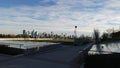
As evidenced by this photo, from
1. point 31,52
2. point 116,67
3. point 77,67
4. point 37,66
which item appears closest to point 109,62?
point 116,67

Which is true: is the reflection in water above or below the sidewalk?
above

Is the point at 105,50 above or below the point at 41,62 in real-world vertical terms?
above

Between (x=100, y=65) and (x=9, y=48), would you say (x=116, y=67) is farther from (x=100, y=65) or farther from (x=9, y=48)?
(x=9, y=48)

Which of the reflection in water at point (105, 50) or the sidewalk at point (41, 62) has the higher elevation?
the reflection in water at point (105, 50)

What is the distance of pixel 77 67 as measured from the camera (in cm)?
1650

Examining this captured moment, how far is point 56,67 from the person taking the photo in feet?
54.5

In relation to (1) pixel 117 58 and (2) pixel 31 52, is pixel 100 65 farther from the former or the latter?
(2) pixel 31 52

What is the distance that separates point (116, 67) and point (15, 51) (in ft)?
48.5

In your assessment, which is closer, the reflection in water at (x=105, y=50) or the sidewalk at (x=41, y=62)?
the reflection in water at (x=105, y=50)

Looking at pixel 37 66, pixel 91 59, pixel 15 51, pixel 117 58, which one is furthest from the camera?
pixel 15 51

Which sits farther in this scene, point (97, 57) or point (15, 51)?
point (15, 51)

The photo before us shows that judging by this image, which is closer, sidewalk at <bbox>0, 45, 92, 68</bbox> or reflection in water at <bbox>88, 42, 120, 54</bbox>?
reflection in water at <bbox>88, 42, 120, 54</bbox>

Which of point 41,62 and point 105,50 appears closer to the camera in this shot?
point 105,50

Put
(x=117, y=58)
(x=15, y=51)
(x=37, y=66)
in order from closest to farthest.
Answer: (x=117, y=58), (x=37, y=66), (x=15, y=51)
